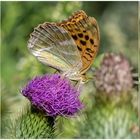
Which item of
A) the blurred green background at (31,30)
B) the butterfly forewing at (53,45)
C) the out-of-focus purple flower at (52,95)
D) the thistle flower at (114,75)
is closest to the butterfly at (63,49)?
the butterfly forewing at (53,45)

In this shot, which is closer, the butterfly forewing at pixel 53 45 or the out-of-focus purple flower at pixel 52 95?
the out-of-focus purple flower at pixel 52 95

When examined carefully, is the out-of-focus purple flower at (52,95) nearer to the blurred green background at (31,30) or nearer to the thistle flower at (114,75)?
the thistle flower at (114,75)

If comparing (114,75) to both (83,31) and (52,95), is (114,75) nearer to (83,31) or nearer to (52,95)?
(83,31)

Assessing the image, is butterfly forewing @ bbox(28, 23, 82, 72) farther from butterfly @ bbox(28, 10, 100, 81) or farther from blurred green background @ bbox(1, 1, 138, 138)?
blurred green background @ bbox(1, 1, 138, 138)

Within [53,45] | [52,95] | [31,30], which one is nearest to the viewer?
[52,95]

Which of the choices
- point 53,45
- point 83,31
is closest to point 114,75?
point 83,31

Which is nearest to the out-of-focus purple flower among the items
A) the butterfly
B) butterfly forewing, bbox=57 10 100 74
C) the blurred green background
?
the butterfly
